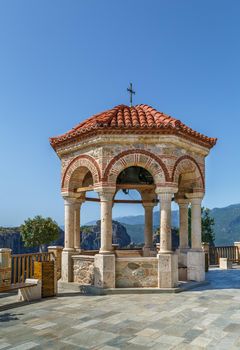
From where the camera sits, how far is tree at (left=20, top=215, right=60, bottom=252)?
41.0 metres

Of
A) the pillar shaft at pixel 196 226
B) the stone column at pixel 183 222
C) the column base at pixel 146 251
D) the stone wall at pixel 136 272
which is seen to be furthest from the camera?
the column base at pixel 146 251

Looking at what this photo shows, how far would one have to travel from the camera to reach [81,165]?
11461mm

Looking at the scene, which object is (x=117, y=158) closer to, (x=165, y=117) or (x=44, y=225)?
(x=165, y=117)

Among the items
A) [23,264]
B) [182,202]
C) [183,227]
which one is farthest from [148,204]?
[23,264]

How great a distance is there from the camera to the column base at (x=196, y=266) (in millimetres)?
11648

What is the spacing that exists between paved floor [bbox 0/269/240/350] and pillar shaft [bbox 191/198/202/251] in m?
2.46

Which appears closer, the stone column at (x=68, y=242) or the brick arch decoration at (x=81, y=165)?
the brick arch decoration at (x=81, y=165)

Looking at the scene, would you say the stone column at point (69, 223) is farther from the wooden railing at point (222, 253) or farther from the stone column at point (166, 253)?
the wooden railing at point (222, 253)

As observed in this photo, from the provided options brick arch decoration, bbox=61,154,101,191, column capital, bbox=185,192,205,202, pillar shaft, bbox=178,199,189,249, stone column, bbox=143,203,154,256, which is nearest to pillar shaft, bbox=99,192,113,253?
brick arch decoration, bbox=61,154,101,191

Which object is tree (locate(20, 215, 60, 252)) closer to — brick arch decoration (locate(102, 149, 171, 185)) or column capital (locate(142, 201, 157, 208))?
column capital (locate(142, 201, 157, 208))

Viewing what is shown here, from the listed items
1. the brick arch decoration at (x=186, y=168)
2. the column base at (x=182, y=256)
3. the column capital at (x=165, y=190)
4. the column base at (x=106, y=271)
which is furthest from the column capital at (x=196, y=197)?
the column base at (x=106, y=271)

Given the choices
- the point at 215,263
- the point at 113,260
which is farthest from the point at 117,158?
the point at 215,263

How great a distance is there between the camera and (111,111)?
40.4ft

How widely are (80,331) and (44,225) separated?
119ft
